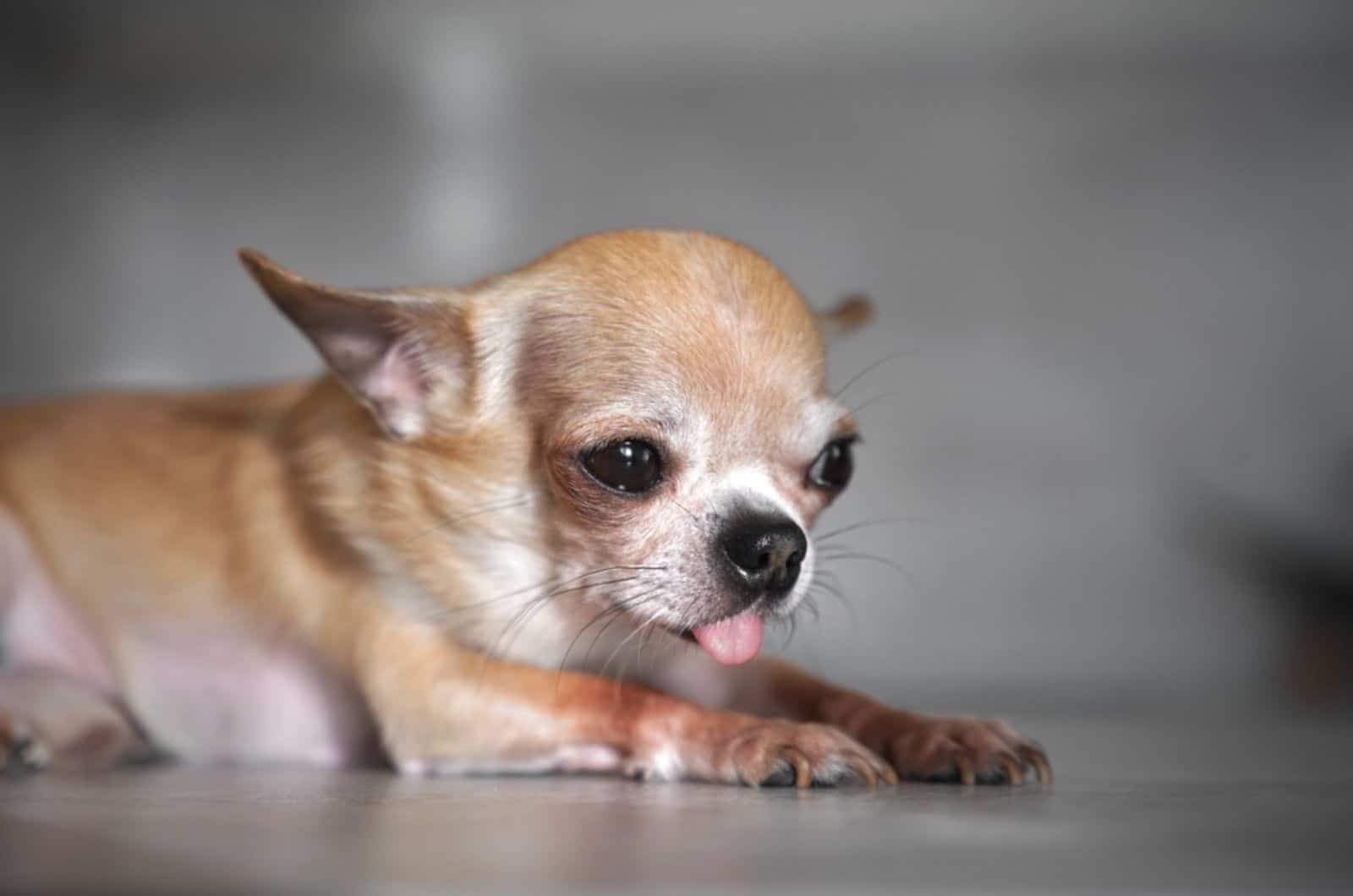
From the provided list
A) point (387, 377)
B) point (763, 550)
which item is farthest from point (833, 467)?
point (387, 377)

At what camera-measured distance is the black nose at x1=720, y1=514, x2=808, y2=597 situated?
4.80 ft

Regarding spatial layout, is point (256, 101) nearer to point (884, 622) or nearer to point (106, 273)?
point (106, 273)

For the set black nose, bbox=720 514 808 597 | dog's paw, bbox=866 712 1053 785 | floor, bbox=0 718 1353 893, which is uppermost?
black nose, bbox=720 514 808 597

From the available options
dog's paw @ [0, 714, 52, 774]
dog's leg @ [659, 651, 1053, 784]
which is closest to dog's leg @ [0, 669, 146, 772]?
dog's paw @ [0, 714, 52, 774]

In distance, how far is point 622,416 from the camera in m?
1.51

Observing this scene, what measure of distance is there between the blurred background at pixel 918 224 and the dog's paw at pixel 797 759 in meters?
1.38

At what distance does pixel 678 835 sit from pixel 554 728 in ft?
1.77

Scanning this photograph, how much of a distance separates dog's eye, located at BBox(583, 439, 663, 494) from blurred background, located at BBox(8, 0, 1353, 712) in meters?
1.37

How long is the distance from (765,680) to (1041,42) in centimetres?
183

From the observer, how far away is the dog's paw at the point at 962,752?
4.71 feet

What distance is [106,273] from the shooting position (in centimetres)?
285

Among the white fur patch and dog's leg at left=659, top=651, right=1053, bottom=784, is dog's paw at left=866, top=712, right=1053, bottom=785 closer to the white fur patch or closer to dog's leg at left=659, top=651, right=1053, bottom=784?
dog's leg at left=659, top=651, right=1053, bottom=784

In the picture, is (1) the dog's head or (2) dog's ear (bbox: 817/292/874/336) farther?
(2) dog's ear (bbox: 817/292/874/336)

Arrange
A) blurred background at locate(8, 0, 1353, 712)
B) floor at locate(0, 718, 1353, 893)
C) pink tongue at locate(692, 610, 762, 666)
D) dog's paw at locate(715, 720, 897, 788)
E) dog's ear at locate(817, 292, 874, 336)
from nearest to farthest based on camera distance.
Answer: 1. floor at locate(0, 718, 1353, 893)
2. dog's paw at locate(715, 720, 897, 788)
3. pink tongue at locate(692, 610, 762, 666)
4. dog's ear at locate(817, 292, 874, 336)
5. blurred background at locate(8, 0, 1353, 712)
